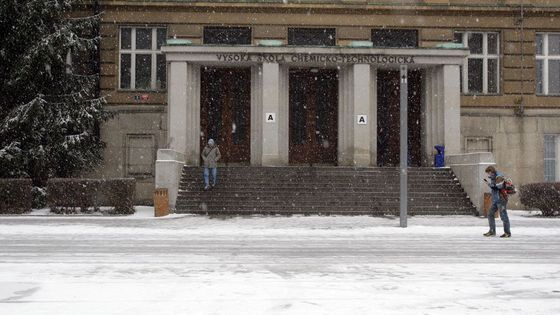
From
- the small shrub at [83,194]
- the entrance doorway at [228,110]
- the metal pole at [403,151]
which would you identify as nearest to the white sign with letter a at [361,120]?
the entrance doorway at [228,110]

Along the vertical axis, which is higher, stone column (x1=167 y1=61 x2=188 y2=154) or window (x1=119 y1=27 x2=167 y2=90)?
window (x1=119 y1=27 x2=167 y2=90)

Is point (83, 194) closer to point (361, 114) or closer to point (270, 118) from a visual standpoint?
point (270, 118)

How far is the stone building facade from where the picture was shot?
2962 centimetres

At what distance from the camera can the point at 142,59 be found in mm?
30609

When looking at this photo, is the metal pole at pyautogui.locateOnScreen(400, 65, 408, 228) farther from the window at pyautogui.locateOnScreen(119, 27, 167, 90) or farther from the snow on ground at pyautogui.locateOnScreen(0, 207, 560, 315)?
the window at pyautogui.locateOnScreen(119, 27, 167, 90)

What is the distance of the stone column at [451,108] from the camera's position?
92.4 feet

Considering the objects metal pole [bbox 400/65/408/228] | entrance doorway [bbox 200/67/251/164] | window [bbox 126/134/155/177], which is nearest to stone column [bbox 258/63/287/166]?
entrance doorway [bbox 200/67/251/164]

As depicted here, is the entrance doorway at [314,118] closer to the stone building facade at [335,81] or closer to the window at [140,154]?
the stone building facade at [335,81]

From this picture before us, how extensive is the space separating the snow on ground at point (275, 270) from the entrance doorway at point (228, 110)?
1215 centimetres

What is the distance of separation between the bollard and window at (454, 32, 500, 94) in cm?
1621

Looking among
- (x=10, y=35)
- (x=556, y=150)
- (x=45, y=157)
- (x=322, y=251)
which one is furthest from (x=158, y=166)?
(x=556, y=150)

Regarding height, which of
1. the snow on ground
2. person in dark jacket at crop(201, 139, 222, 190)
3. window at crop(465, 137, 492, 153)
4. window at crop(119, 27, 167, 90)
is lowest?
the snow on ground

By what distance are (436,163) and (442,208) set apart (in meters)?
4.58

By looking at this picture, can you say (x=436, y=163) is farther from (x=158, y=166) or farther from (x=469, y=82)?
(x=158, y=166)
